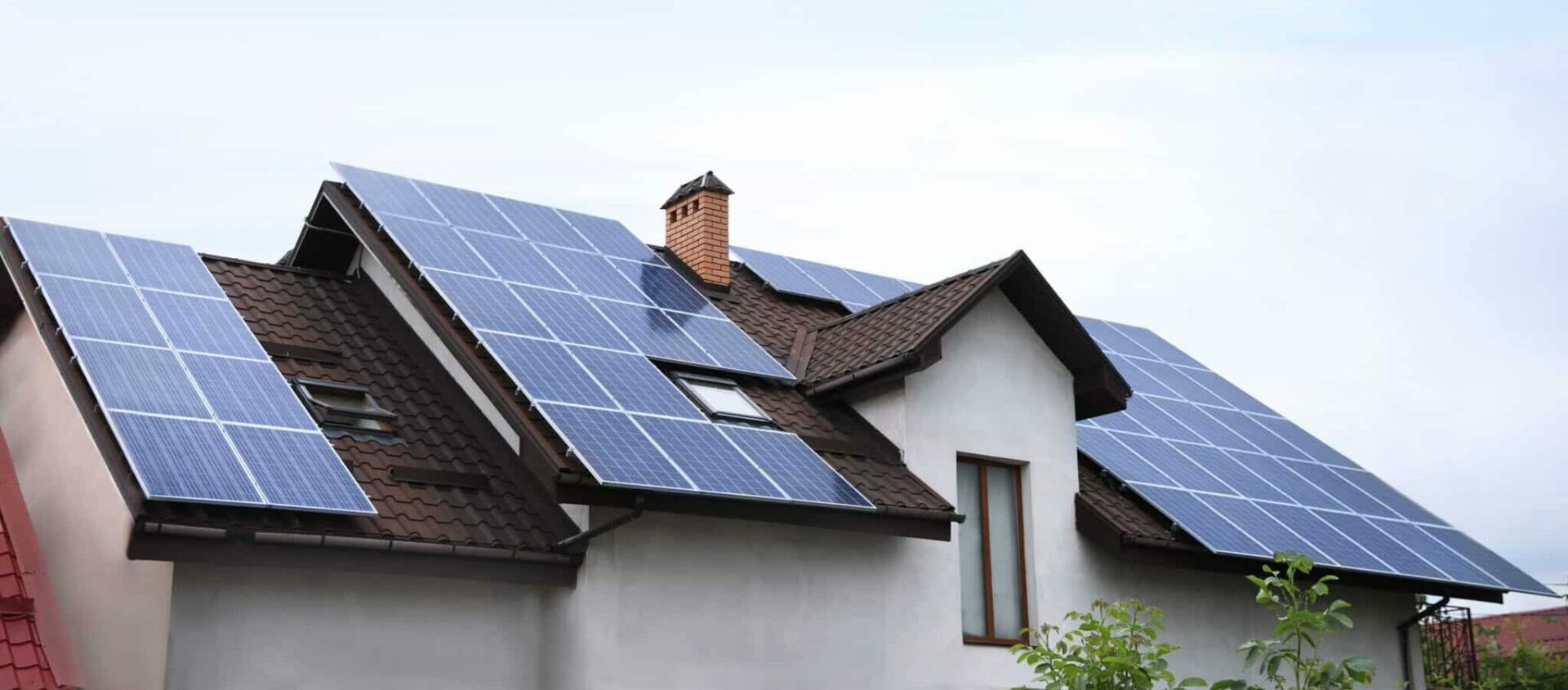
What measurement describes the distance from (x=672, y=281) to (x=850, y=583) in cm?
540

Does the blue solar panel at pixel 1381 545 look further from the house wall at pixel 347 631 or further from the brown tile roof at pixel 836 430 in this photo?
the house wall at pixel 347 631

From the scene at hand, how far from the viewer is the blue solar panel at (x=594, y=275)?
1891cm

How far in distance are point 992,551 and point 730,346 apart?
3.81 m

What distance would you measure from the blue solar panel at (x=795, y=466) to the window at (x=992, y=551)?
2291 millimetres

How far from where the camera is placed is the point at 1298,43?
61.7 ft

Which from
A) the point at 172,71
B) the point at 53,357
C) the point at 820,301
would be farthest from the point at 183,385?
the point at 820,301

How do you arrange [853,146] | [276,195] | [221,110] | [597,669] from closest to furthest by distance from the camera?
[597,669], [221,110], [853,146], [276,195]

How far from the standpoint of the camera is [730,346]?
61.2ft

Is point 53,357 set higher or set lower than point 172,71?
lower

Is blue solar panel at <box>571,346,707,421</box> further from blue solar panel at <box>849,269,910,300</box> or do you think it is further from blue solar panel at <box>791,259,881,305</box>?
blue solar panel at <box>849,269,910,300</box>

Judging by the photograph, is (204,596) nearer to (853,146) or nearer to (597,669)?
(597,669)

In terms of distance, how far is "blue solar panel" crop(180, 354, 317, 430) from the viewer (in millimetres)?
14539

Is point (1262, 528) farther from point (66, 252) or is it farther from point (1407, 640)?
point (66, 252)

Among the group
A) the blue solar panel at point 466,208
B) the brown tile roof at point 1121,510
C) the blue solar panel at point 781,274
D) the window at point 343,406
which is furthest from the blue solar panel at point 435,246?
the brown tile roof at point 1121,510
